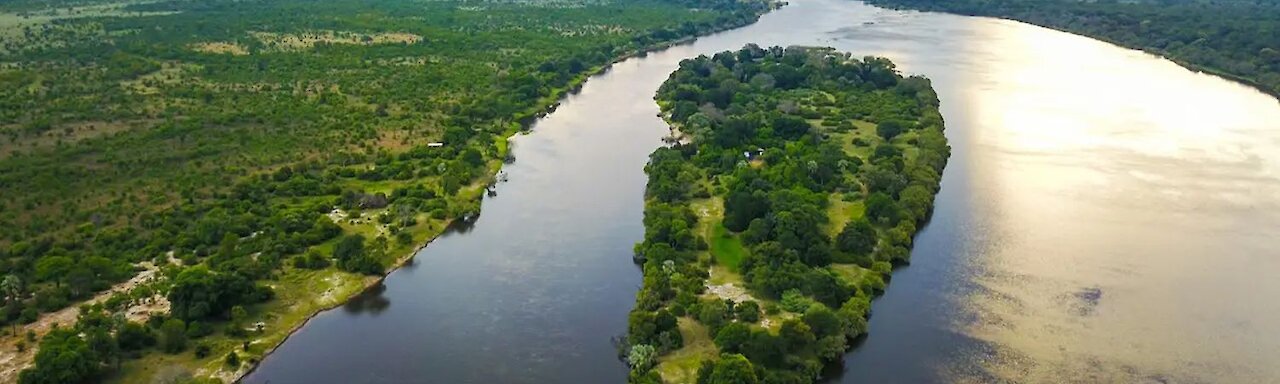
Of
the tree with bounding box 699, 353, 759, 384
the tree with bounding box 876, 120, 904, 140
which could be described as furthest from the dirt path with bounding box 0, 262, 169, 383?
the tree with bounding box 876, 120, 904, 140

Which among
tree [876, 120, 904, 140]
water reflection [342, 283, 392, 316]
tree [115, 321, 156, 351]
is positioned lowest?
water reflection [342, 283, 392, 316]

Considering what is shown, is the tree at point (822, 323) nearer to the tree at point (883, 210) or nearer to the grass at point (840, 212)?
the grass at point (840, 212)

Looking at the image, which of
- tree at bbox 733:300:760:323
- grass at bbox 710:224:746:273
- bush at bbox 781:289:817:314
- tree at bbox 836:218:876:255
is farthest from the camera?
tree at bbox 836:218:876:255

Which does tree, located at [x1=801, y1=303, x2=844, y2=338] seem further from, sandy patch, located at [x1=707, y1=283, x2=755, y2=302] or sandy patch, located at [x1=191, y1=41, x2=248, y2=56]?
sandy patch, located at [x1=191, y1=41, x2=248, y2=56]

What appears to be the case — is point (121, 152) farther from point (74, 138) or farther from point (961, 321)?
point (961, 321)

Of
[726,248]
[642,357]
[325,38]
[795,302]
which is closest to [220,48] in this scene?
[325,38]

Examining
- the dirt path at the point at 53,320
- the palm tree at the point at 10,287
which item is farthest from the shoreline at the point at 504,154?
the palm tree at the point at 10,287

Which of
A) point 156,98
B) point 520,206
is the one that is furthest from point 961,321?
point 156,98
